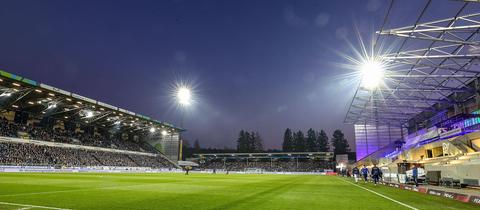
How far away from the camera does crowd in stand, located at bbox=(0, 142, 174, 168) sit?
135ft

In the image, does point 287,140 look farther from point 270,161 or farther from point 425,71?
point 425,71

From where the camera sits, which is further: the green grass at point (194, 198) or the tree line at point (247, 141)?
the tree line at point (247, 141)

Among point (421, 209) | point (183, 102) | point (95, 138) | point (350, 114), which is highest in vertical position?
point (183, 102)

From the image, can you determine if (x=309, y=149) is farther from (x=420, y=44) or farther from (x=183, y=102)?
(x=420, y=44)

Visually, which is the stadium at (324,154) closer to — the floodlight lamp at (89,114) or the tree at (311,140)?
the floodlight lamp at (89,114)

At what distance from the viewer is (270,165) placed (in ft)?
312

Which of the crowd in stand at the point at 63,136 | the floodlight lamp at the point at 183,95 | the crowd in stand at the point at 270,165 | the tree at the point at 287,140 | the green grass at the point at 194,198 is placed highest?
the floodlight lamp at the point at 183,95

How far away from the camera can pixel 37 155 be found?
45594 mm

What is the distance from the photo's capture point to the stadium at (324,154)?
36.4ft

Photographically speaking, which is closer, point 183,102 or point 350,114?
point 350,114

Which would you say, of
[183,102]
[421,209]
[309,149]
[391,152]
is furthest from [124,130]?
[309,149]

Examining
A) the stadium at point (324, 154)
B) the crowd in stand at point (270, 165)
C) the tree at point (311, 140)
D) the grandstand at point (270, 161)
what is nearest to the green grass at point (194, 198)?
the stadium at point (324, 154)

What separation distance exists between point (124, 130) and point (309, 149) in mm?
87524

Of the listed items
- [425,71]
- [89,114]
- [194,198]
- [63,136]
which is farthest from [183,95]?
[194,198]
